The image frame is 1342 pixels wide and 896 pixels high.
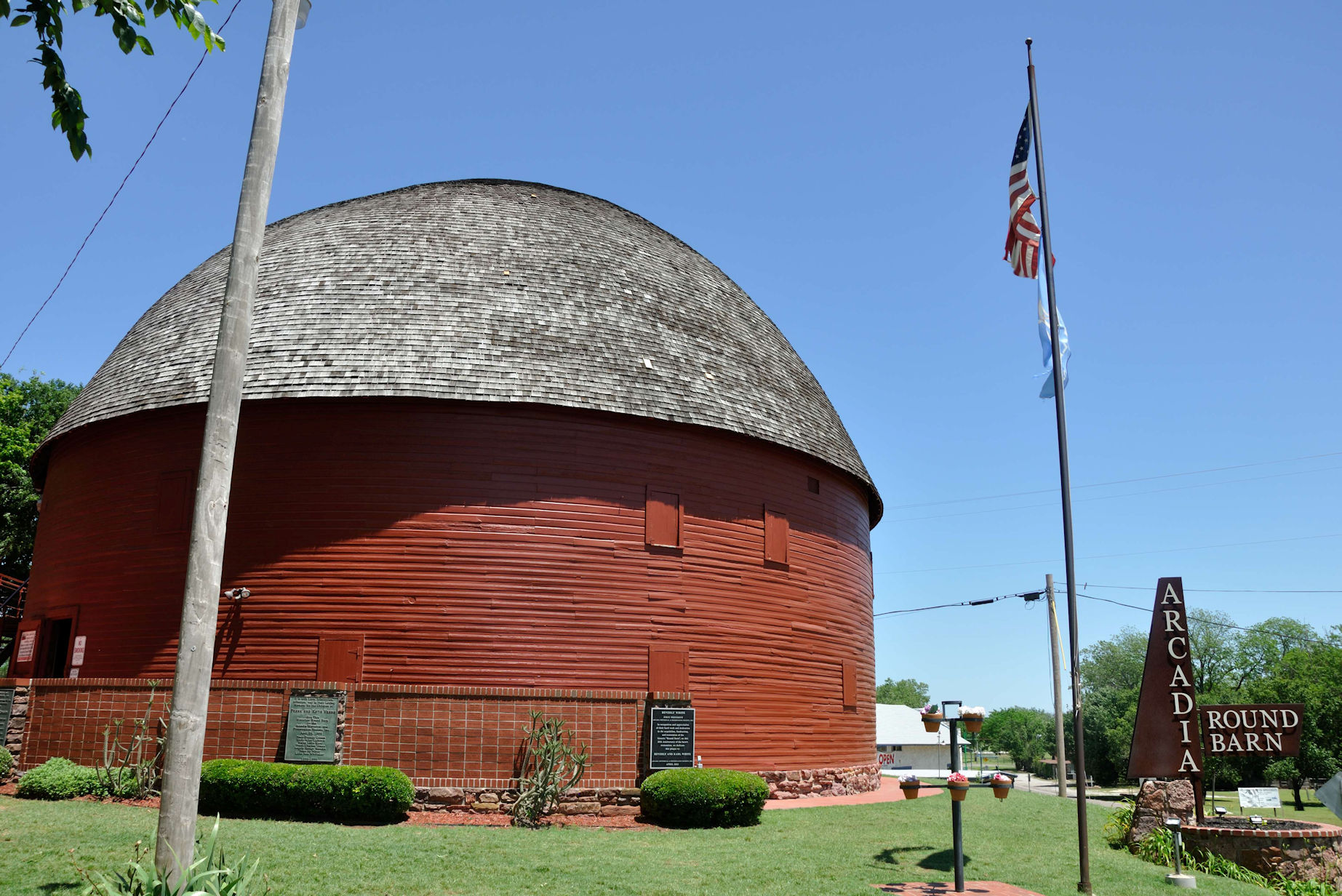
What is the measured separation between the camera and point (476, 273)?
1962cm

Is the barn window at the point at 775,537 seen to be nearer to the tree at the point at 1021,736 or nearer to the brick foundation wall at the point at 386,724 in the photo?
the brick foundation wall at the point at 386,724

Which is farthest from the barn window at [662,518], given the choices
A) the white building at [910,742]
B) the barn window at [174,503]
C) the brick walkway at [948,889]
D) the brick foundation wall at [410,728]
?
the white building at [910,742]

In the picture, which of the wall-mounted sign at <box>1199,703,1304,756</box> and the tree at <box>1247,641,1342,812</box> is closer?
the wall-mounted sign at <box>1199,703,1304,756</box>

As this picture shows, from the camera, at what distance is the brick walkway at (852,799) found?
58.2 feet

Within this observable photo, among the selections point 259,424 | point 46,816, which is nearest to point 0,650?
point 259,424

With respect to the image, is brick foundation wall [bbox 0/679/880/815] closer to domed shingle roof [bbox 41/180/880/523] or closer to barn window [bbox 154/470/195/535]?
barn window [bbox 154/470/195/535]

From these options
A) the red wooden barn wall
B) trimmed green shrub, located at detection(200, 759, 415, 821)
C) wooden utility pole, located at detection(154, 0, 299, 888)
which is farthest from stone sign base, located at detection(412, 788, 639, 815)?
wooden utility pole, located at detection(154, 0, 299, 888)

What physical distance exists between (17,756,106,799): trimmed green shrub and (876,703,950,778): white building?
4260cm

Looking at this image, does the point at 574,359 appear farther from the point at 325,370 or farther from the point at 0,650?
the point at 0,650

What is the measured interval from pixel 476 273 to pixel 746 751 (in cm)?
1057

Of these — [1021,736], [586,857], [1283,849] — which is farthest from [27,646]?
[1021,736]

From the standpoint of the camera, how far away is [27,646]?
64.4 feet

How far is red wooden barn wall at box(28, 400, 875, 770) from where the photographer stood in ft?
54.3

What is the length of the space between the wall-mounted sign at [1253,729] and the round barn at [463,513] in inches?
284
